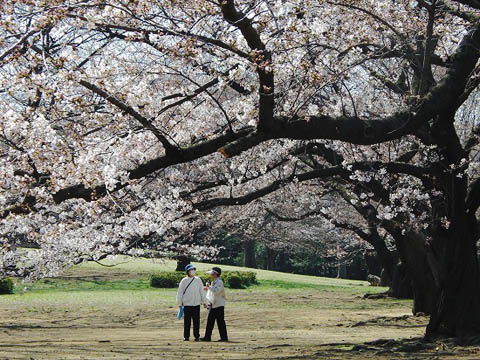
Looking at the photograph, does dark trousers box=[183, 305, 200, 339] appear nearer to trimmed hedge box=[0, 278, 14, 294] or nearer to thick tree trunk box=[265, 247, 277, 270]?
trimmed hedge box=[0, 278, 14, 294]

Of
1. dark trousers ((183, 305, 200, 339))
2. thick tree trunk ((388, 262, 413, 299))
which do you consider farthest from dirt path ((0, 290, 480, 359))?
thick tree trunk ((388, 262, 413, 299))

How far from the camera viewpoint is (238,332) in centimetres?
1503

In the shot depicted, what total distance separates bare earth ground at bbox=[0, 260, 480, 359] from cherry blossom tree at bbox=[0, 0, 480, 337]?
73.7 inches

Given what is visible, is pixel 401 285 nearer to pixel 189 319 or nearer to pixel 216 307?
pixel 216 307

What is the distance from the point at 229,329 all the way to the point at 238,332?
907mm

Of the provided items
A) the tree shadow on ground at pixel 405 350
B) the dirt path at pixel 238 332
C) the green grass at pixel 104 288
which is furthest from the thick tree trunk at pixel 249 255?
the tree shadow on ground at pixel 405 350

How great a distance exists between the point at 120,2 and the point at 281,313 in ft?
47.9

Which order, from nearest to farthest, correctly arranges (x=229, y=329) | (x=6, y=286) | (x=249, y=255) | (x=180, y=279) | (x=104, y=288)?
(x=229, y=329), (x=6, y=286), (x=104, y=288), (x=180, y=279), (x=249, y=255)

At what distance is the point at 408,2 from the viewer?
40.6 ft

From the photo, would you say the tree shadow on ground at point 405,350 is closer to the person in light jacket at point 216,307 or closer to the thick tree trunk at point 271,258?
the person in light jacket at point 216,307

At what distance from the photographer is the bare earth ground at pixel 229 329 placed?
10273 millimetres

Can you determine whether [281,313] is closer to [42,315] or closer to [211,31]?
[42,315]

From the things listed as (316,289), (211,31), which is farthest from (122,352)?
(316,289)

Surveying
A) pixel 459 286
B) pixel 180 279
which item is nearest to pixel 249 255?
pixel 180 279
